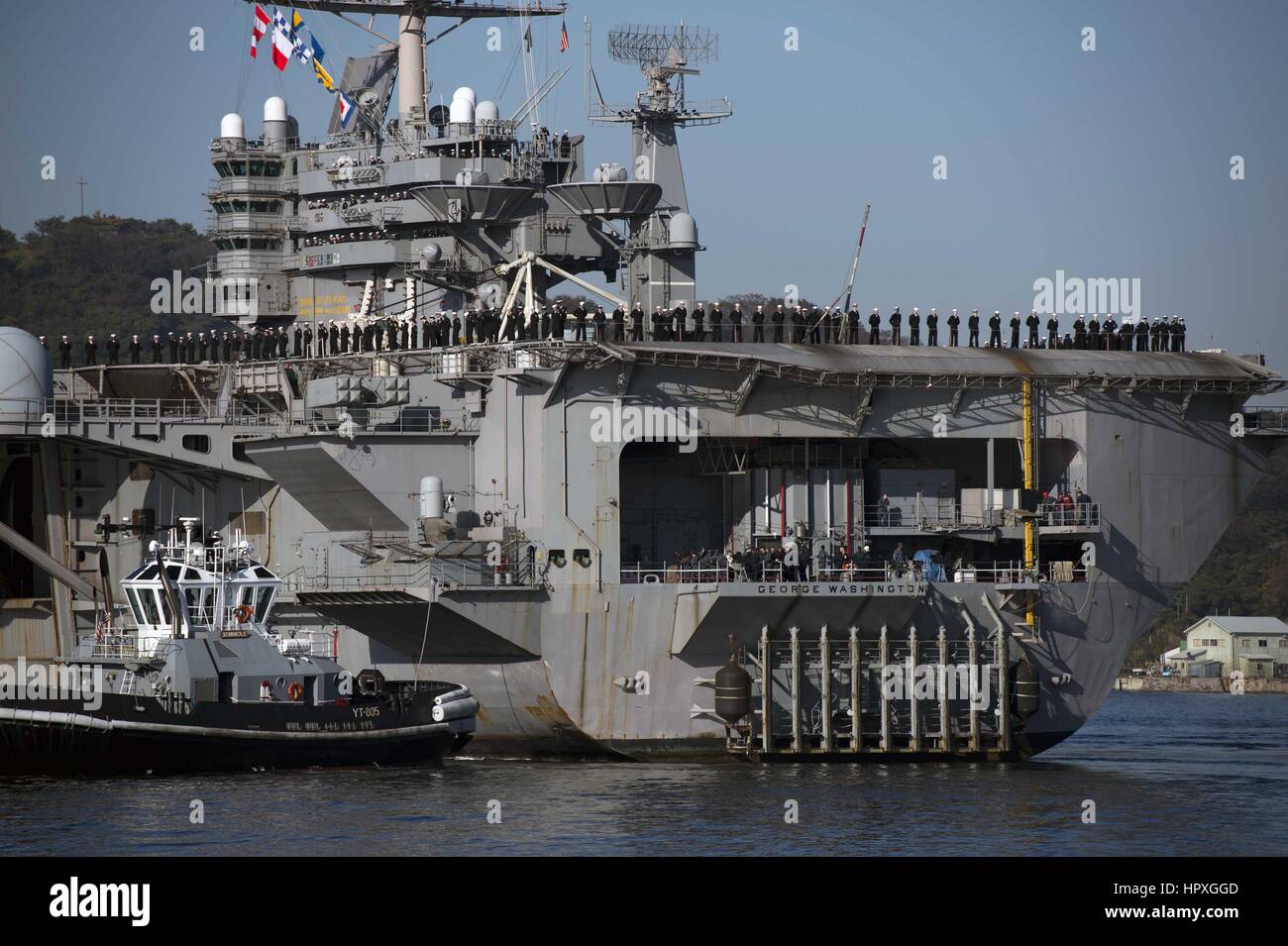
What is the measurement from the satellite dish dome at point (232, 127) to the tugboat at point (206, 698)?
15.2 meters

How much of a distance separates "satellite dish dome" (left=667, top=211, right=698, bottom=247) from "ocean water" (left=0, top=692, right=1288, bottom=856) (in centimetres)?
1276

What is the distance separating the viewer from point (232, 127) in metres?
52.6

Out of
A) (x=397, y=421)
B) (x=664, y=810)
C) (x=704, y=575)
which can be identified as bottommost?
(x=664, y=810)

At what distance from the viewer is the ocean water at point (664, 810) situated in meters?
29.3

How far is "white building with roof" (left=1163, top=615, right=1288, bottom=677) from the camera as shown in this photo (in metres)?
92.8

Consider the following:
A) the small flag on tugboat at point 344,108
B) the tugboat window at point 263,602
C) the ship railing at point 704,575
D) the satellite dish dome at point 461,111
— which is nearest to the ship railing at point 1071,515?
the ship railing at point 704,575

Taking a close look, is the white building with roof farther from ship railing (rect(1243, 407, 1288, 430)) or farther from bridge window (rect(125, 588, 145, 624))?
bridge window (rect(125, 588, 145, 624))

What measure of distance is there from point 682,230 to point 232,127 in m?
12.7

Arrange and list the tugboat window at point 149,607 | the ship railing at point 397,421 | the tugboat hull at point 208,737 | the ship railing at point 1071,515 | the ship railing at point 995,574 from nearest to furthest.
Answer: the tugboat hull at point 208,737, the tugboat window at point 149,607, the ship railing at point 995,574, the ship railing at point 1071,515, the ship railing at point 397,421

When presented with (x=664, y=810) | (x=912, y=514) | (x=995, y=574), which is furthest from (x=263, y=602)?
(x=995, y=574)

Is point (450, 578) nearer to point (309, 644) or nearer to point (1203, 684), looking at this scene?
point (309, 644)

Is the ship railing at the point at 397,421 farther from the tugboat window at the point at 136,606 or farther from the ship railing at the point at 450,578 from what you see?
the tugboat window at the point at 136,606

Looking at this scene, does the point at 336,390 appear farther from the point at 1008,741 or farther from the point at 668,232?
the point at 1008,741

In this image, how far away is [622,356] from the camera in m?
39.5
